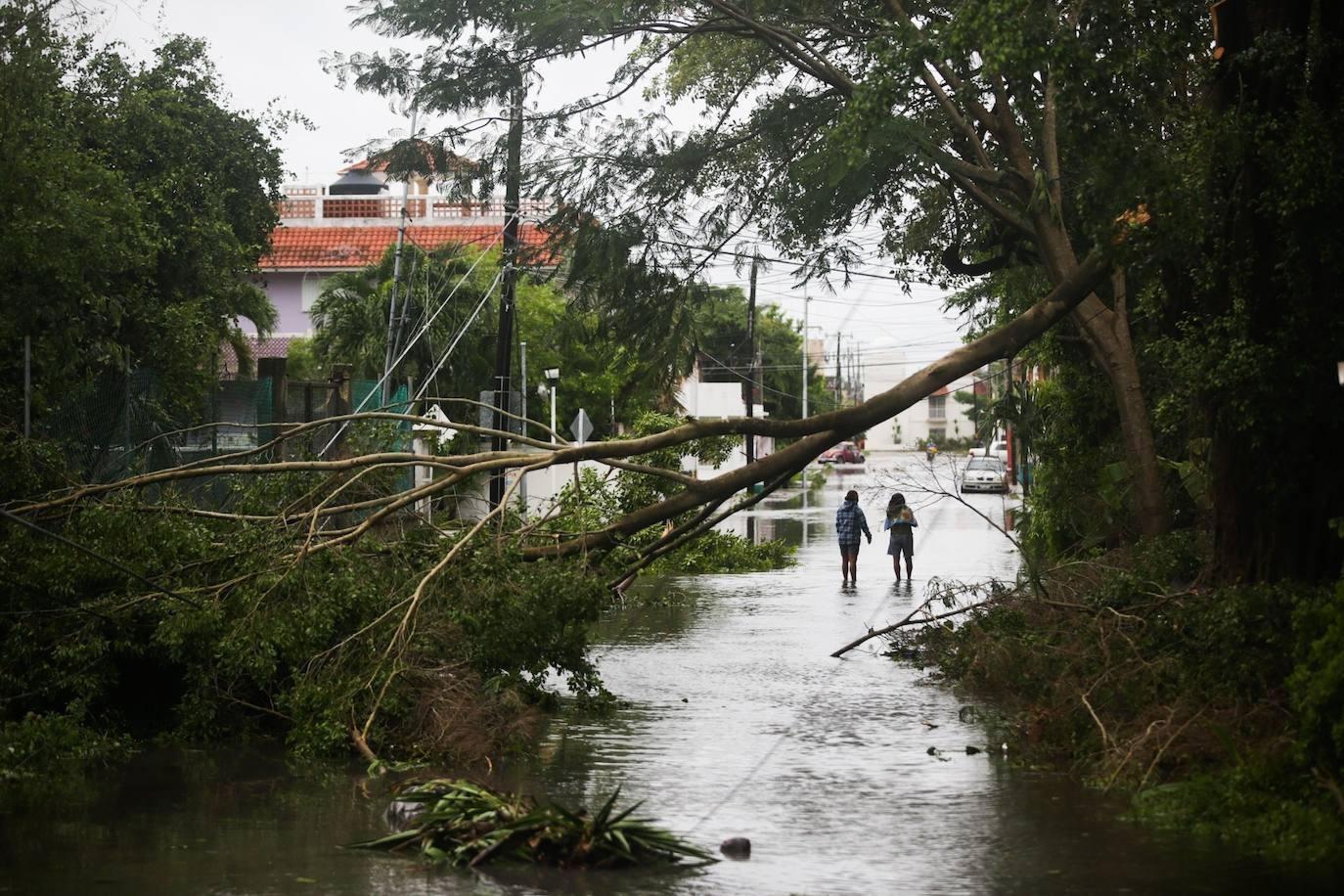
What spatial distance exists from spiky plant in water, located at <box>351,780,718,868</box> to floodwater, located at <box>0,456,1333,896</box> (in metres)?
0.17

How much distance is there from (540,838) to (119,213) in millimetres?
15729

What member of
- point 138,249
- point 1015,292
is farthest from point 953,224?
point 138,249

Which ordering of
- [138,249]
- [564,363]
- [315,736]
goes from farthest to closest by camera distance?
[564,363] → [138,249] → [315,736]

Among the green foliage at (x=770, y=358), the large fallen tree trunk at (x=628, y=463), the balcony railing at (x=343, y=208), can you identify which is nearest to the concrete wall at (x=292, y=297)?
the balcony railing at (x=343, y=208)

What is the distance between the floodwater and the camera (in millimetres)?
7949

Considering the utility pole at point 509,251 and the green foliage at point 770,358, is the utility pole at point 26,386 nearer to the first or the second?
the utility pole at point 509,251

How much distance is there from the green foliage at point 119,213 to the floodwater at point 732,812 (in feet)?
21.9

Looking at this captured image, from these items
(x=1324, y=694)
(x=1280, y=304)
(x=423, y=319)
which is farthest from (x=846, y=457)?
(x=1324, y=694)

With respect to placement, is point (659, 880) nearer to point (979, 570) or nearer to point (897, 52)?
point (897, 52)

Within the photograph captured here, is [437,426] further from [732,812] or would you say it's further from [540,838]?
[540,838]

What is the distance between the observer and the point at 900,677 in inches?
623

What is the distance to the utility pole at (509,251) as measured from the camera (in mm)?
18625

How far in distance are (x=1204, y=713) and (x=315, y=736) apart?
6.47 m

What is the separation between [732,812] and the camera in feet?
31.7
